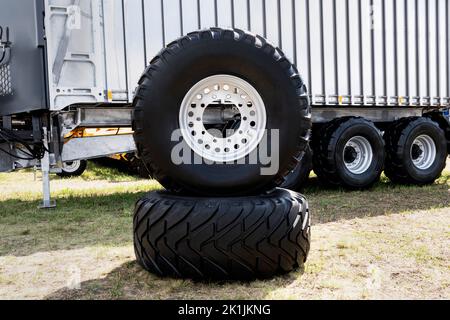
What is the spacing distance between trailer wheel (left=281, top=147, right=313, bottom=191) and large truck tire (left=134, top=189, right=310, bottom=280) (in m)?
3.77

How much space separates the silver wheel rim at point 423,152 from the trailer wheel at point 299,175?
215 cm

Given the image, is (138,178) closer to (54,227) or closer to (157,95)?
(54,227)

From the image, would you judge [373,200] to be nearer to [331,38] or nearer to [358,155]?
[358,155]

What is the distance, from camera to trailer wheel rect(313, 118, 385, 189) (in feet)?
23.5

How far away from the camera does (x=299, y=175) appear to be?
275 inches

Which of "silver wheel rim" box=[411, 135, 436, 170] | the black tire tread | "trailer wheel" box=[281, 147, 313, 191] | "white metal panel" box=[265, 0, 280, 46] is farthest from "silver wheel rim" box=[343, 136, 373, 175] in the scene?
"white metal panel" box=[265, 0, 280, 46]

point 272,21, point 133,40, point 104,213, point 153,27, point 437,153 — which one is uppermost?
point 272,21

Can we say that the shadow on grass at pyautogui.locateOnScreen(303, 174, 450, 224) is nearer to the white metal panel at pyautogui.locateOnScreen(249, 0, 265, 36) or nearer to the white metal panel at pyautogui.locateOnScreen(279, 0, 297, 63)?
the white metal panel at pyautogui.locateOnScreen(279, 0, 297, 63)

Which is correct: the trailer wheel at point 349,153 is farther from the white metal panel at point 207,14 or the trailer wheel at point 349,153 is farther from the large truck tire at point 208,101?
the large truck tire at point 208,101

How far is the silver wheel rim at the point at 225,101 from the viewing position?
10.8 ft

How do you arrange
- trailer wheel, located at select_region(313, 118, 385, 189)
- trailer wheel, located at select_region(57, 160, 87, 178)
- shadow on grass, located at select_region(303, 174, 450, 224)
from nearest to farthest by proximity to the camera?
shadow on grass, located at select_region(303, 174, 450, 224) → trailer wheel, located at select_region(313, 118, 385, 189) → trailer wheel, located at select_region(57, 160, 87, 178)

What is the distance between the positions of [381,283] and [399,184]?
5.44 meters

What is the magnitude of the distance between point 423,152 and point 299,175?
2.65m

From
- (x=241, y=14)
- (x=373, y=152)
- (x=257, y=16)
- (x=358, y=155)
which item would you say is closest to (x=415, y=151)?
(x=373, y=152)
